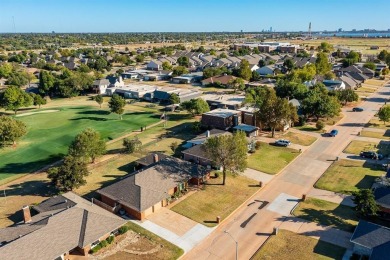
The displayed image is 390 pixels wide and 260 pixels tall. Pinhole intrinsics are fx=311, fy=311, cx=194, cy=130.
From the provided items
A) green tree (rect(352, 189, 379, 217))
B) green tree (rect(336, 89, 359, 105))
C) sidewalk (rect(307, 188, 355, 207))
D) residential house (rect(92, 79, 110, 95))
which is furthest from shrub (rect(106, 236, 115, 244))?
residential house (rect(92, 79, 110, 95))

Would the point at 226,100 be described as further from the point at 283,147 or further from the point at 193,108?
the point at 283,147

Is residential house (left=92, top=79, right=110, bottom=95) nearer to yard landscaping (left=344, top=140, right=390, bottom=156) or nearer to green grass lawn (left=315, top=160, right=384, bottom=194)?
yard landscaping (left=344, top=140, right=390, bottom=156)

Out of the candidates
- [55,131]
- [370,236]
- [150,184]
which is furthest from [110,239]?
[55,131]

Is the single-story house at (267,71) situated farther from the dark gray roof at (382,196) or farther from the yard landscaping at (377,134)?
the dark gray roof at (382,196)

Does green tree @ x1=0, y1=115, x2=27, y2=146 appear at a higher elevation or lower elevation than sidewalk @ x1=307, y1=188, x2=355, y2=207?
higher

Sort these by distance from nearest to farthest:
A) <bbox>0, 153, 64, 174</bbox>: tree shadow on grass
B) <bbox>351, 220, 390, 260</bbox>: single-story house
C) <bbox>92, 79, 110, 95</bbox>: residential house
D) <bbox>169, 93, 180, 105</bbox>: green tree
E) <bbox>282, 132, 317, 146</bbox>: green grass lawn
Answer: <bbox>351, 220, 390, 260</bbox>: single-story house < <bbox>0, 153, 64, 174</bbox>: tree shadow on grass < <bbox>282, 132, 317, 146</bbox>: green grass lawn < <bbox>169, 93, 180, 105</bbox>: green tree < <bbox>92, 79, 110, 95</bbox>: residential house

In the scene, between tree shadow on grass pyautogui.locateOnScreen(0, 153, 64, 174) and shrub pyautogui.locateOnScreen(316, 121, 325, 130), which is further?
shrub pyautogui.locateOnScreen(316, 121, 325, 130)
